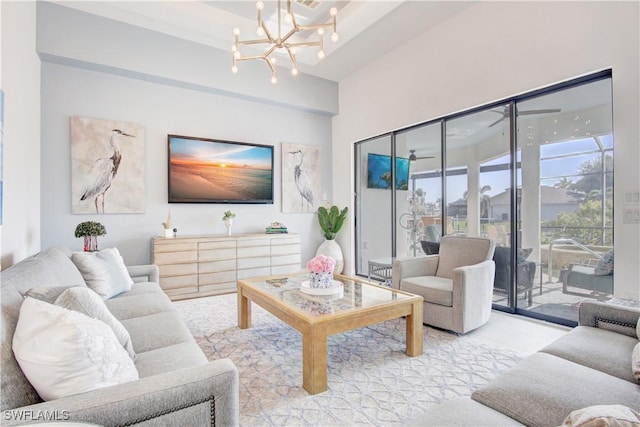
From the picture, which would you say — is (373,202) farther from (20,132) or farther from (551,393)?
(20,132)

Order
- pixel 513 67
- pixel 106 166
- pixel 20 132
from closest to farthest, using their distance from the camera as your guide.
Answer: pixel 20 132
pixel 513 67
pixel 106 166

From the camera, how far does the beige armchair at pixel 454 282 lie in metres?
2.67

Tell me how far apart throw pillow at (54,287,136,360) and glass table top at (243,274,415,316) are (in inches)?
41.8

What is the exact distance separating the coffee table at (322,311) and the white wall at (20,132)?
6.23 ft

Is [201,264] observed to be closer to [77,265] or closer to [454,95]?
[77,265]

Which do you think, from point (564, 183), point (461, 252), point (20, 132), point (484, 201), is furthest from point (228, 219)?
point (564, 183)

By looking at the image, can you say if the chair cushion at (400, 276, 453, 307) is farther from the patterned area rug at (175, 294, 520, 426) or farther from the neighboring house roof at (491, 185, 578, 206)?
the neighboring house roof at (491, 185, 578, 206)

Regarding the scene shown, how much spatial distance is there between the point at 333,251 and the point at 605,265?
3.54m

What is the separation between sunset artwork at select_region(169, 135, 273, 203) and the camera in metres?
4.45

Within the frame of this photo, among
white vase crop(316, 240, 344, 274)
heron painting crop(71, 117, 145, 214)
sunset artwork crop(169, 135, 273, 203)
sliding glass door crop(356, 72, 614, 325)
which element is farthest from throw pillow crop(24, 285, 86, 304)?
white vase crop(316, 240, 344, 274)

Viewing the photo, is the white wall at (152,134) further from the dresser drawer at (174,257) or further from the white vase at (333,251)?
the dresser drawer at (174,257)

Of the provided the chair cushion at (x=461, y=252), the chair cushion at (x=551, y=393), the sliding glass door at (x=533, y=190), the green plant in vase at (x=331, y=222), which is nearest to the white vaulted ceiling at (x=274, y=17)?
the sliding glass door at (x=533, y=190)

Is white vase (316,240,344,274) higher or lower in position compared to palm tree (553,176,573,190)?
lower

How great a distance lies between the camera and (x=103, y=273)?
2.47 m
